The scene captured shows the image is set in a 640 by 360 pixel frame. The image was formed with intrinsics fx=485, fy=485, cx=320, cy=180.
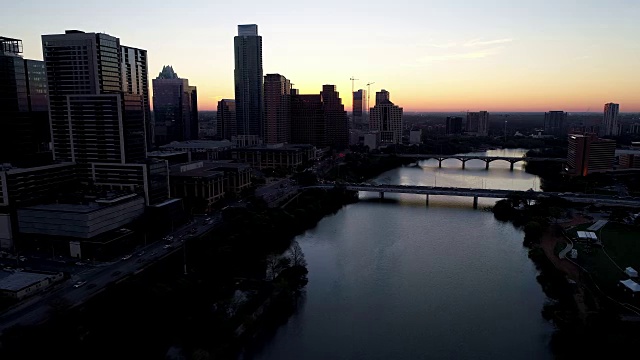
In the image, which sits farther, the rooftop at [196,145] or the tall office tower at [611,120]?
the tall office tower at [611,120]

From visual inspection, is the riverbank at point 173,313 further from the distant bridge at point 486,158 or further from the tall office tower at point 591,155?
the distant bridge at point 486,158

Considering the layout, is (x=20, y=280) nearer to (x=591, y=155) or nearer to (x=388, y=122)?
(x=591, y=155)

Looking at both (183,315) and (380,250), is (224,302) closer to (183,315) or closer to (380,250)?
(183,315)

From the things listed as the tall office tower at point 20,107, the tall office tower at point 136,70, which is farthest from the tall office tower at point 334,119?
the tall office tower at point 20,107

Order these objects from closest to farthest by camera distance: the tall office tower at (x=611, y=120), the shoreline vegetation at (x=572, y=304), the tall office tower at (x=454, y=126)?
the shoreline vegetation at (x=572, y=304), the tall office tower at (x=611, y=120), the tall office tower at (x=454, y=126)

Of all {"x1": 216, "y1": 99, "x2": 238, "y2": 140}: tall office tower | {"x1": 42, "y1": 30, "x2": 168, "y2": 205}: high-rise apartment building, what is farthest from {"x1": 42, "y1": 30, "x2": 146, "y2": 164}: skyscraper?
{"x1": 216, "y1": 99, "x2": 238, "y2": 140}: tall office tower

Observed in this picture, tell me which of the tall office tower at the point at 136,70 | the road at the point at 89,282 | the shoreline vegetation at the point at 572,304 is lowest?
the shoreline vegetation at the point at 572,304

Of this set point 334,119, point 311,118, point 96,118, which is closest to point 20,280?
point 96,118

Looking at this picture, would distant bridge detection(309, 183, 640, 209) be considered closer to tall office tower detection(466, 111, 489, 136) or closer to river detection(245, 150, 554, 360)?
river detection(245, 150, 554, 360)
